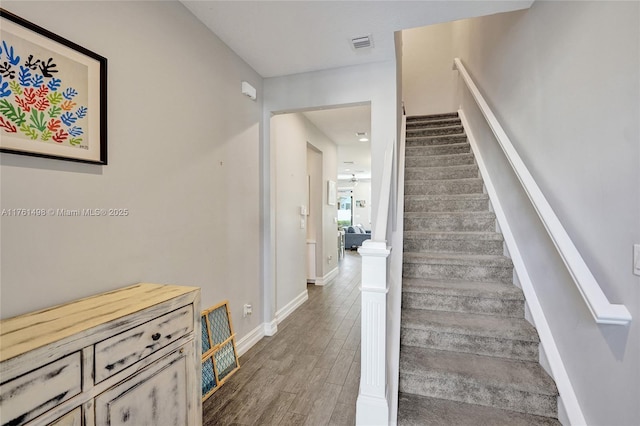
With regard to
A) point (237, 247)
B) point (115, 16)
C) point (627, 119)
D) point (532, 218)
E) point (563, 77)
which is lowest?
point (237, 247)

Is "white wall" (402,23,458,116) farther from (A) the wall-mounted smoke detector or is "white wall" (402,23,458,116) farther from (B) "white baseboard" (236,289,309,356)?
(B) "white baseboard" (236,289,309,356)

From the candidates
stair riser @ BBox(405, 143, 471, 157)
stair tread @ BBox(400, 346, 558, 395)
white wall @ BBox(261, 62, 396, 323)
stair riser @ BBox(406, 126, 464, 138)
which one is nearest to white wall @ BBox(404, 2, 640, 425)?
stair tread @ BBox(400, 346, 558, 395)

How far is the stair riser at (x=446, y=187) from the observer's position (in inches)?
127

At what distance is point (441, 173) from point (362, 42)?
6.15ft

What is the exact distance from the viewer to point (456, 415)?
164cm

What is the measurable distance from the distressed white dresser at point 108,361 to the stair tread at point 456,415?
117 cm

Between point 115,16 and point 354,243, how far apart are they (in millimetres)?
9046

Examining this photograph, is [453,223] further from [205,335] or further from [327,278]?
[327,278]

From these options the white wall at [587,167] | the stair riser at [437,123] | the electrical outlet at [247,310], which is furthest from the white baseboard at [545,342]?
the electrical outlet at [247,310]

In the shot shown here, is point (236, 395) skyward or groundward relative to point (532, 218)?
groundward

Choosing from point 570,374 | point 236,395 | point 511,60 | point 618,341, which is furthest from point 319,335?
point 511,60

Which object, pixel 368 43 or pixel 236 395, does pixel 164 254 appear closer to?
pixel 236 395

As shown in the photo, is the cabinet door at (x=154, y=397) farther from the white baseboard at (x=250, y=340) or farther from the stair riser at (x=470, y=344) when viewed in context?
the stair riser at (x=470, y=344)

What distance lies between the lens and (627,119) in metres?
1.20
